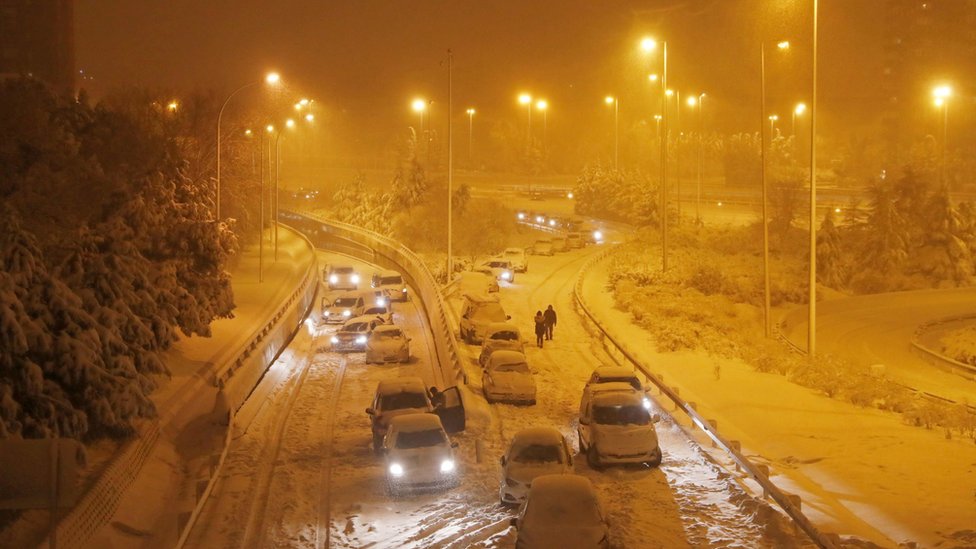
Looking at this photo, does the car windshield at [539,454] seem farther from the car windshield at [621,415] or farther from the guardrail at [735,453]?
the guardrail at [735,453]

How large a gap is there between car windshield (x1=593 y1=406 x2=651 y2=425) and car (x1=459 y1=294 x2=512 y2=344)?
15331 millimetres

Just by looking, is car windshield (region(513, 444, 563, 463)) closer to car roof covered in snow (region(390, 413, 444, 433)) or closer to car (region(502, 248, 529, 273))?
car roof covered in snow (region(390, 413, 444, 433))

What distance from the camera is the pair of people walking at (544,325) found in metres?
34.6

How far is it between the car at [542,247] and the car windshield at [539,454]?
162 feet

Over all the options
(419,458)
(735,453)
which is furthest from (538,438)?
(735,453)

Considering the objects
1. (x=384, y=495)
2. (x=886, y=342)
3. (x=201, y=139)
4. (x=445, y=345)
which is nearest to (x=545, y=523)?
(x=384, y=495)

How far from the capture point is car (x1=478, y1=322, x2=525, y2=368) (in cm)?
3056

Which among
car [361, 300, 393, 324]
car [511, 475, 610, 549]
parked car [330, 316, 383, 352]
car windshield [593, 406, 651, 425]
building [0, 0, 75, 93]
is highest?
building [0, 0, 75, 93]

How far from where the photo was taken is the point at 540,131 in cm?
15475

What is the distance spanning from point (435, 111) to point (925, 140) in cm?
7294

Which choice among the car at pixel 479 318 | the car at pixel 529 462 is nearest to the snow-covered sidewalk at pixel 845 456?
the car at pixel 529 462

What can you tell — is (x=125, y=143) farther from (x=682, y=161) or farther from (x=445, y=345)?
(x=682, y=161)

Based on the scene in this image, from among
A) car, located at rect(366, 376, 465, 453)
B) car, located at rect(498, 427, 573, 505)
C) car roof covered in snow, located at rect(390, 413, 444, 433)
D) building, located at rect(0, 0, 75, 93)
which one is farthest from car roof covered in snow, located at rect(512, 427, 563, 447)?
building, located at rect(0, 0, 75, 93)

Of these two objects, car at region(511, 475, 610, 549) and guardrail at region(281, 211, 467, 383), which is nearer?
car at region(511, 475, 610, 549)
